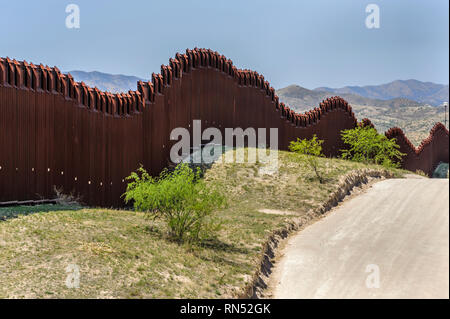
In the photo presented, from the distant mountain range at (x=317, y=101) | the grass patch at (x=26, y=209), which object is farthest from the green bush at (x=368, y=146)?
the distant mountain range at (x=317, y=101)

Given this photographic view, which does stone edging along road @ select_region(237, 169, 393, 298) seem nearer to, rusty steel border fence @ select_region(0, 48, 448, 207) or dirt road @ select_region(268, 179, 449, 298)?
dirt road @ select_region(268, 179, 449, 298)

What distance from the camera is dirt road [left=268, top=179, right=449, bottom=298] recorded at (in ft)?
25.6

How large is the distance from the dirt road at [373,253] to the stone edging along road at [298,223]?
1.00 ft

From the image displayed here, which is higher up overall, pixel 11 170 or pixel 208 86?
pixel 208 86

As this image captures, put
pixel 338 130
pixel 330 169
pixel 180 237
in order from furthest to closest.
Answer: pixel 338 130 → pixel 330 169 → pixel 180 237

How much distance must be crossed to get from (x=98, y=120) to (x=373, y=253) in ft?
36.9

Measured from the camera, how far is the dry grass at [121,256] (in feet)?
34.0

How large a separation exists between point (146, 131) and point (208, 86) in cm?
661

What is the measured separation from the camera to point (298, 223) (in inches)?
727

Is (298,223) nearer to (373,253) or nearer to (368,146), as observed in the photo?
(373,253)

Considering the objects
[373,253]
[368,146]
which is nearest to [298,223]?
[373,253]
